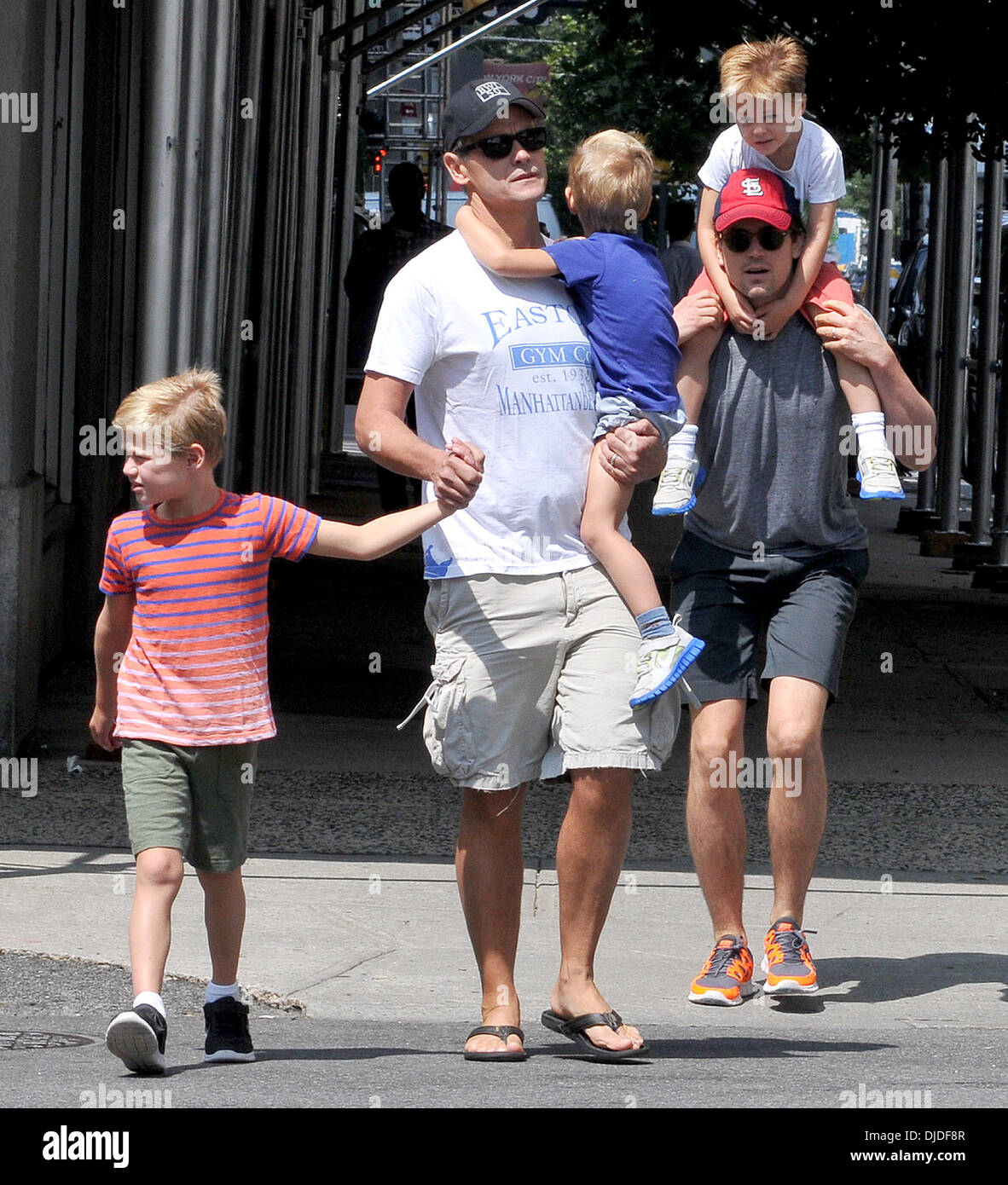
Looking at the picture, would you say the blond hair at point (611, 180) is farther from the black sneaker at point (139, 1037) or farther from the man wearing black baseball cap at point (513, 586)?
the black sneaker at point (139, 1037)

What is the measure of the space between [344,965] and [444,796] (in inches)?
85.0

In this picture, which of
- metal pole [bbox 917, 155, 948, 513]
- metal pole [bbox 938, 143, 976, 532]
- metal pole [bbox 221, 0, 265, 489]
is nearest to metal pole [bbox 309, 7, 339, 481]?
metal pole [bbox 917, 155, 948, 513]

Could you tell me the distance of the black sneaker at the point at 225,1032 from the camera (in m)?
4.59

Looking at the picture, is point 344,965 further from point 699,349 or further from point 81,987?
point 699,349

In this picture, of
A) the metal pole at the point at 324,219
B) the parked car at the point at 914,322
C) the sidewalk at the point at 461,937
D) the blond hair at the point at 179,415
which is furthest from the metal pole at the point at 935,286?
the blond hair at the point at 179,415

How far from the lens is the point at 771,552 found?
17.5 ft

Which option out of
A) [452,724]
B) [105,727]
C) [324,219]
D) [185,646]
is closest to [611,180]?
[452,724]

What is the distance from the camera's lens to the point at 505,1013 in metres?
4.69

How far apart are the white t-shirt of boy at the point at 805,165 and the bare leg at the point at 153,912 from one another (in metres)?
2.19

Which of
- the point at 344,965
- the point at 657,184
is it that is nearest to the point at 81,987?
the point at 344,965

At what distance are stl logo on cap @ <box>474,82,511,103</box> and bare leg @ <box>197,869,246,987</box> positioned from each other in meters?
1.73

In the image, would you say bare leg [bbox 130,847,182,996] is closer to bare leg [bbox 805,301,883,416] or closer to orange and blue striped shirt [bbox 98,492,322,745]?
orange and blue striped shirt [bbox 98,492,322,745]

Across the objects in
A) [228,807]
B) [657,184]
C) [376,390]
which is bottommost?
[228,807]

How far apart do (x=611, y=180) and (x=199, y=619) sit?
4.29 feet
